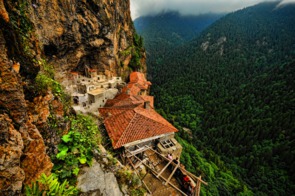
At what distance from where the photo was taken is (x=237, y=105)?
61.8 metres

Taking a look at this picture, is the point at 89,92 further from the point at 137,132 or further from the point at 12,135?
the point at 12,135

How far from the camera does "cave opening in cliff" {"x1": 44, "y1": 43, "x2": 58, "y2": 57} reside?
A: 17320mm

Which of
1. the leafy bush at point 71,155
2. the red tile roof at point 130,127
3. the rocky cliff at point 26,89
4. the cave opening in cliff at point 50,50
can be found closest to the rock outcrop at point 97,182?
the leafy bush at point 71,155

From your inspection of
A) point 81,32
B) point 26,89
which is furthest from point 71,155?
point 81,32

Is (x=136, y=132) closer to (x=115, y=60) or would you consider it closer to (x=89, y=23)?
(x=89, y=23)

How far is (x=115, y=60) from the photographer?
28.5m

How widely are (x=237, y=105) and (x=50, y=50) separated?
69614mm

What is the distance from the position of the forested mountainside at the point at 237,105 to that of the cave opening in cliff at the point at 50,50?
28475mm

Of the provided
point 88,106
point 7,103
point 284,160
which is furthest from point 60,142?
point 284,160

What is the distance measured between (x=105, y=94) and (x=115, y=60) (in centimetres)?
1096

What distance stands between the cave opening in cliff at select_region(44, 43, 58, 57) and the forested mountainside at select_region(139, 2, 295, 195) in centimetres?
2848

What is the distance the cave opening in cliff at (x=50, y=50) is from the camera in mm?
17320

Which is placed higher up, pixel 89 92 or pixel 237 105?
pixel 89 92

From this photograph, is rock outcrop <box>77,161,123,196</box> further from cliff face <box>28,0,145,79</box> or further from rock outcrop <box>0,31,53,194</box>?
cliff face <box>28,0,145,79</box>
